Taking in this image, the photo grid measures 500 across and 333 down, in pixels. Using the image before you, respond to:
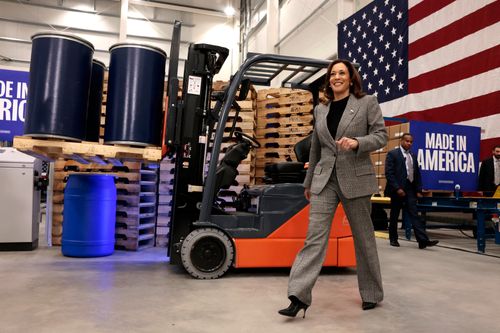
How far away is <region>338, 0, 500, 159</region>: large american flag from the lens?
27.1 feet

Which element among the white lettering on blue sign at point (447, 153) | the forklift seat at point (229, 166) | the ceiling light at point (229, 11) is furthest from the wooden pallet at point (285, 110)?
the ceiling light at point (229, 11)

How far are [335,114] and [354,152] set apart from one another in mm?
349

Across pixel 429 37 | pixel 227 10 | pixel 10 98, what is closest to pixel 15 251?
pixel 10 98

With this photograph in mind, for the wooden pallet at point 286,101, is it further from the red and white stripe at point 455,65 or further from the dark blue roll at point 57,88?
the red and white stripe at point 455,65

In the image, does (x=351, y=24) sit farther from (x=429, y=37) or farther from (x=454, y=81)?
(x=454, y=81)

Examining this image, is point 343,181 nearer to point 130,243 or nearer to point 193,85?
point 193,85

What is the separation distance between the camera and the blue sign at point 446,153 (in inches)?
311

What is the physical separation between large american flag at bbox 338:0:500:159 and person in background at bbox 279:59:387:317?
634 centimetres

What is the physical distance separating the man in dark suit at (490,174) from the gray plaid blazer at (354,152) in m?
6.05

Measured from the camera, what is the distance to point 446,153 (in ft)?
26.6

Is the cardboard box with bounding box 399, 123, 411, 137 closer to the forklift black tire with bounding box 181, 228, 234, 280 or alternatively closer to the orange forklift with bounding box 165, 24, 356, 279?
the orange forklift with bounding box 165, 24, 356, 279

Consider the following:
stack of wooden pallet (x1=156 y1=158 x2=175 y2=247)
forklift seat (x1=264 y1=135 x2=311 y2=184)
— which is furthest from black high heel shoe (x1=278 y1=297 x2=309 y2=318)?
stack of wooden pallet (x1=156 y1=158 x2=175 y2=247)

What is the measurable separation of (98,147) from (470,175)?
7030 mm

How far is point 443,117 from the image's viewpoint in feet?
30.8
